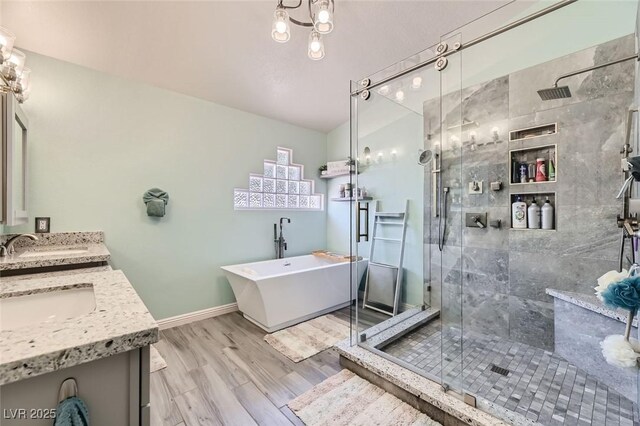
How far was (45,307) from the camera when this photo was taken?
1104mm

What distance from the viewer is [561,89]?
218 cm

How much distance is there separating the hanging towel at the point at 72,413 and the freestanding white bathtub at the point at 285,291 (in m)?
2.05

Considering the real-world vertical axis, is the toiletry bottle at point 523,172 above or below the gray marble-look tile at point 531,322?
above

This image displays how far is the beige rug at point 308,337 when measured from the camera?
2.43 meters

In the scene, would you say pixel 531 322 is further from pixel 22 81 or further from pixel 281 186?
pixel 22 81

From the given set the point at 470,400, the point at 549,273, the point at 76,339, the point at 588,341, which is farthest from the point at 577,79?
the point at 76,339

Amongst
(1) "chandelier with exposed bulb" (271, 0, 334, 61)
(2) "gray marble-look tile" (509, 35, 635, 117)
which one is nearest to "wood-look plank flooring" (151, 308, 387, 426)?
(1) "chandelier with exposed bulb" (271, 0, 334, 61)

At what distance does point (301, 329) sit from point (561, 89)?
10.8ft

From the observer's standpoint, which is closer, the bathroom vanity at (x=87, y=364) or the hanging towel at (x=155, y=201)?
the bathroom vanity at (x=87, y=364)

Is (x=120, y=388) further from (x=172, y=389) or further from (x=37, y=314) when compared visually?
(x=172, y=389)

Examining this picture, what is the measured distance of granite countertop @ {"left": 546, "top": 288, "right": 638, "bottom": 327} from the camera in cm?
180

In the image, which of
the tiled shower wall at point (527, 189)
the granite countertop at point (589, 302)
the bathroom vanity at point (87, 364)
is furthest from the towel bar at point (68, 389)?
the granite countertop at point (589, 302)

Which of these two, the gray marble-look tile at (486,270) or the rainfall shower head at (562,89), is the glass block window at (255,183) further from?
the rainfall shower head at (562,89)

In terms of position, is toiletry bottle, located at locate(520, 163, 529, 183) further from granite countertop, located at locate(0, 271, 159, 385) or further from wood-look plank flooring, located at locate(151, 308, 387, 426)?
granite countertop, located at locate(0, 271, 159, 385)
